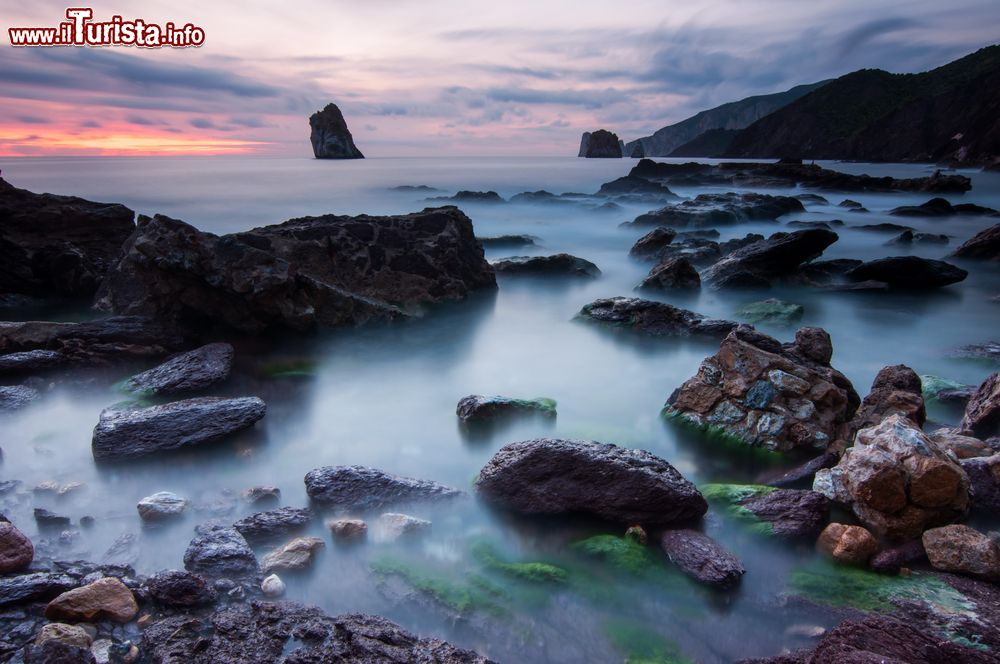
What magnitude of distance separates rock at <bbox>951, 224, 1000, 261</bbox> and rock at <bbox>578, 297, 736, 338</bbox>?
38.1 ft

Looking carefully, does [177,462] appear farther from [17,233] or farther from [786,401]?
[17,233]

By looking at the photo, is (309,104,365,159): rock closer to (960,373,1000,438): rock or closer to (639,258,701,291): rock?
(639,258,701,291): rock

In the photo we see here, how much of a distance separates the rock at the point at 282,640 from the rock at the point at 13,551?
106 centimetres

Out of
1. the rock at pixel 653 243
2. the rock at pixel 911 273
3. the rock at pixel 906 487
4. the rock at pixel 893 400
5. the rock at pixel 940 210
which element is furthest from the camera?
the rock at pixel 940 210

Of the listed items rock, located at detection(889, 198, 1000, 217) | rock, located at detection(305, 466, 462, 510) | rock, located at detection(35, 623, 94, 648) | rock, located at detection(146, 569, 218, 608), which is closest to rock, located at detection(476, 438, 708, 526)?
rock, located at detection(305, 466, 462, 510)

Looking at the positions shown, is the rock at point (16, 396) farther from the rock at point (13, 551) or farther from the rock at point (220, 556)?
the rock at point (220, 556)

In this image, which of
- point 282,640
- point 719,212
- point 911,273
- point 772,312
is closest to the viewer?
point 282,640

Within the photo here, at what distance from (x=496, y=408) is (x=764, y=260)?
9.14 meters

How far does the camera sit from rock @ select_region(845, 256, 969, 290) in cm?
1291

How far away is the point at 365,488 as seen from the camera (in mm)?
4500

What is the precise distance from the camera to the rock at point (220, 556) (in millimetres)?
3529

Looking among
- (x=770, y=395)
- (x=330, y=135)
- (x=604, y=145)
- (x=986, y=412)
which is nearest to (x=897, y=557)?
(x=770, y=395)

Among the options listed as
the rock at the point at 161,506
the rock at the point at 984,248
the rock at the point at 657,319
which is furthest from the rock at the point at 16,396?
the rock at the point at 984,248

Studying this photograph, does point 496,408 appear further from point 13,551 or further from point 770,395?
point 13,551
